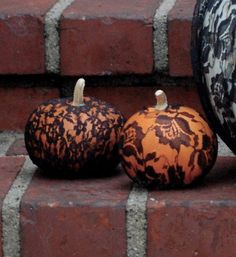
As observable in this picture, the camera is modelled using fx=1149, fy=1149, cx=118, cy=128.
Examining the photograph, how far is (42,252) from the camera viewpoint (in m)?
1.53

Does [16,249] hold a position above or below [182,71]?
below

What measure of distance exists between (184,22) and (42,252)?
453 millimetres

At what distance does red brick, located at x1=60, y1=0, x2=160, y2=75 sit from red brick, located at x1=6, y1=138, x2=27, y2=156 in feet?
0.44

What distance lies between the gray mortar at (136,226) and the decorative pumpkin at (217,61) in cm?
16

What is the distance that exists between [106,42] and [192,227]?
1.36 ft

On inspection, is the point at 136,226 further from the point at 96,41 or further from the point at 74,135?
the point at 96,41

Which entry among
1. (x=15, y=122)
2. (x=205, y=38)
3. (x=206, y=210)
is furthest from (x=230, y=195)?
(x=15, y=122)

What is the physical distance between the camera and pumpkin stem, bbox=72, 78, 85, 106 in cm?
161

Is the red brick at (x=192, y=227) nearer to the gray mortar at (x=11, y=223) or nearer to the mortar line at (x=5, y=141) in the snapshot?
the gray mortar at (x=11, y=223)

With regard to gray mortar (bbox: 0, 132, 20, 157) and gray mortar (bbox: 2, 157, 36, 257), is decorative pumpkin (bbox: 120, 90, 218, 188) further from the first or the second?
gray mortar (bbox: 0, 132, 20, 157)

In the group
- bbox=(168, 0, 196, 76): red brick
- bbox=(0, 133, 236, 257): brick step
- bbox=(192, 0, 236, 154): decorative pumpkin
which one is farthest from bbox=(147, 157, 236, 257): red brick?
bbox=(168, 0, 196, 76): red brick

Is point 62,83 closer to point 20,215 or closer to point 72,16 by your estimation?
point 72,16

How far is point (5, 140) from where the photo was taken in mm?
1850

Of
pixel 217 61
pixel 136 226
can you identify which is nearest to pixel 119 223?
pixel 136 226
